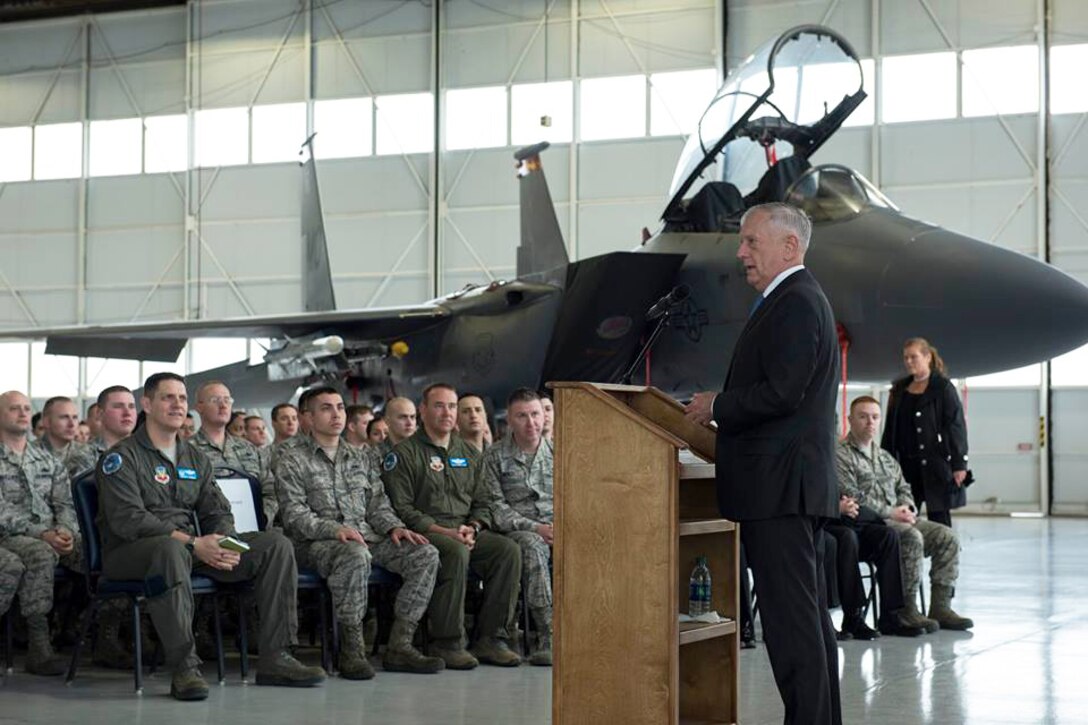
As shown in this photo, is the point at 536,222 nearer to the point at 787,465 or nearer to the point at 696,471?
the point at 696,471

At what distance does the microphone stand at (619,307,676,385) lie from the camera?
8992 mm

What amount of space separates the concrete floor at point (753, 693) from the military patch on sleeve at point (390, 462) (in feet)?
3.38

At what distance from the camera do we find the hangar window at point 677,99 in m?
19.0

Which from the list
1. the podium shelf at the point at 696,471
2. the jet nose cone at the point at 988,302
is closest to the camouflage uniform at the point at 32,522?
the podium shelf at the point at 696,471

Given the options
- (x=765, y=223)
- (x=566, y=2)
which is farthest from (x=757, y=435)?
(x=566, y=2)

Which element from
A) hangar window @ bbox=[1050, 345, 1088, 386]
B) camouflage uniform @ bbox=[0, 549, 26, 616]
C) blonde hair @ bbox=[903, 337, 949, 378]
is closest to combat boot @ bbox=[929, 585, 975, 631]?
blonde hair @ bbox=[903, 337, 949, 378]

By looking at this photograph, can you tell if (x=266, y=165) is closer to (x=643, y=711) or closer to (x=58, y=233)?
(x=58, y=233)

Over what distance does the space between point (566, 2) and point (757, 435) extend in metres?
17.2

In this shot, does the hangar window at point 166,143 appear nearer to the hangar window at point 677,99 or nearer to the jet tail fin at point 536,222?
the hangar window at point 677,99

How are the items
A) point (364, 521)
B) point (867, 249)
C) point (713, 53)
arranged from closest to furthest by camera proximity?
point (364, 521), point (867, 249), point (713, 53)

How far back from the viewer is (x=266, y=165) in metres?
21.4

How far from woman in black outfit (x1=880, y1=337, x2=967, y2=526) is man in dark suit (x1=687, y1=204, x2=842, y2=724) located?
407 centimetres

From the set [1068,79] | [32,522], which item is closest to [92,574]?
[32,522]

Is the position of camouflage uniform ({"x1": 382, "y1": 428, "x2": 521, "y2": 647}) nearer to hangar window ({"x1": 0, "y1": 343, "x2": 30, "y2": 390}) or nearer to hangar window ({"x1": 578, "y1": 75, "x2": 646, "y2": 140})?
hangar window ({"x1": 578, "y1": 75, "x2": 646, "y2": 140})
